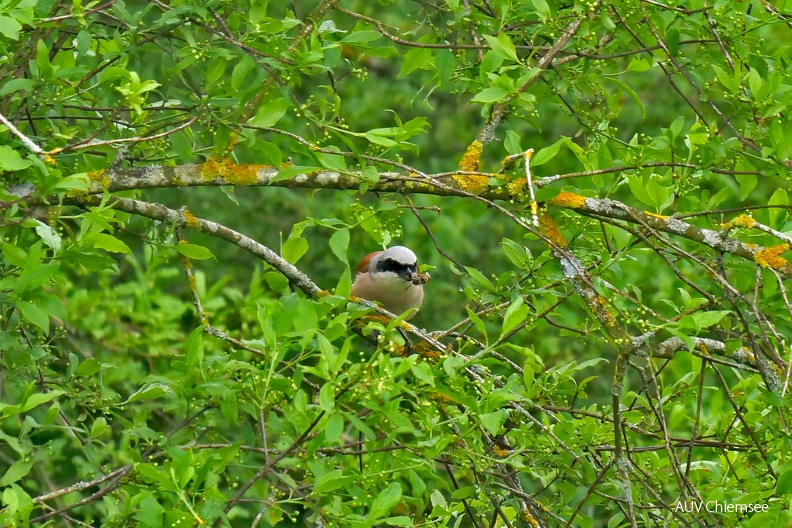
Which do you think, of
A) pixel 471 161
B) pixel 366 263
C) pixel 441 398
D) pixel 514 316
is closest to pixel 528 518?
pixel 441 398

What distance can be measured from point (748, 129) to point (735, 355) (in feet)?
2.46

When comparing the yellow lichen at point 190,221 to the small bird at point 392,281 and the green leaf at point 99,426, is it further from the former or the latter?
the small bird at point 392,281

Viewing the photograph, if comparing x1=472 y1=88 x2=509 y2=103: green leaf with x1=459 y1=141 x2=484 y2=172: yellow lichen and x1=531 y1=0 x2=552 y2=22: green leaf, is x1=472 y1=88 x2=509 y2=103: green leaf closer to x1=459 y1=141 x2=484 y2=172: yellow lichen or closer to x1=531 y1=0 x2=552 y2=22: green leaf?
x1=531 y1=0 x2=552 y2=22: green leaf

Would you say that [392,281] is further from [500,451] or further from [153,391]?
[153,391]

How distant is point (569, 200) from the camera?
10.8ft

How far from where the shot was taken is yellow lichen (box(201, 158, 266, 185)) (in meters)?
3.38

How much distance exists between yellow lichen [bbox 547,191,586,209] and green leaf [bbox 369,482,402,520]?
1207 millimetres

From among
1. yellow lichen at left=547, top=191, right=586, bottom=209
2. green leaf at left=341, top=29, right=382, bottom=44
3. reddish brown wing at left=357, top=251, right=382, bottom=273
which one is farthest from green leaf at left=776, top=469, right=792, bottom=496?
reddish brown wing at left=357, top=251, right=382, bottom=273

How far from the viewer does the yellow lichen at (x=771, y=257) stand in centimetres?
317

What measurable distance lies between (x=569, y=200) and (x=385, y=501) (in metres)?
1.28

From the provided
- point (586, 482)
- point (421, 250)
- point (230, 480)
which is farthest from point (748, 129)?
point (421, 250)

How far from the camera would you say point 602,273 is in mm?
3176

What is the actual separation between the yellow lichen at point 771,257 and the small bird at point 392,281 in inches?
89.3

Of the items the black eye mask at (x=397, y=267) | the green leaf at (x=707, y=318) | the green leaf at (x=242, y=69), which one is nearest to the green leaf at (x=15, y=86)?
the green leaf at (x=242, y=69)
